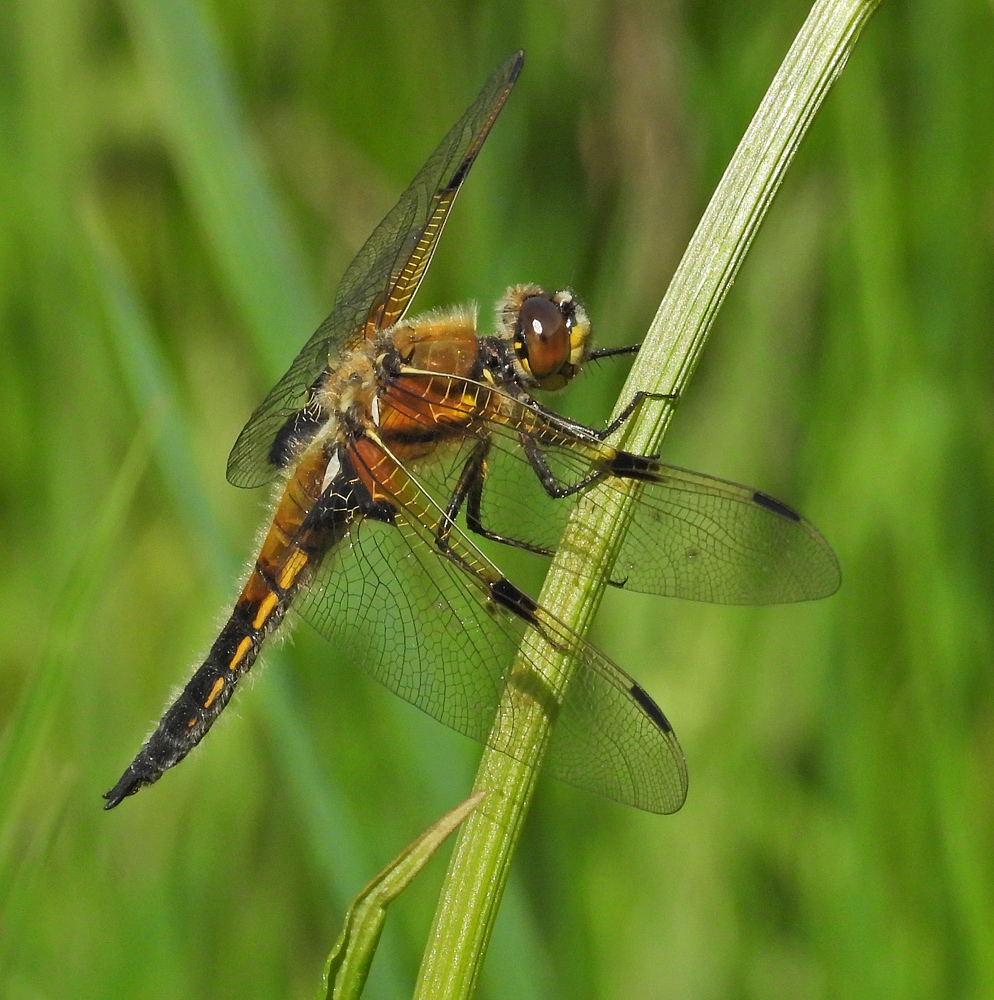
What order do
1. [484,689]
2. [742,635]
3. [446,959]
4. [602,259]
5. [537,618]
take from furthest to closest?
[602,259] < [742,635] < [484,689] < [537,618] < [446,959]

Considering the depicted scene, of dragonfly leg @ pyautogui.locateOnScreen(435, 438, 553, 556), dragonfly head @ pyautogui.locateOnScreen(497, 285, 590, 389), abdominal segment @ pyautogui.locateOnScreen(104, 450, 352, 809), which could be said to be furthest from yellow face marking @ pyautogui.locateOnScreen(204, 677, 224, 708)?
dragonfly head @ pyautogui.locateOnScreen(497, 285, 590, 389)

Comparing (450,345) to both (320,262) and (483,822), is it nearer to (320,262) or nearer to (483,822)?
(483,822)

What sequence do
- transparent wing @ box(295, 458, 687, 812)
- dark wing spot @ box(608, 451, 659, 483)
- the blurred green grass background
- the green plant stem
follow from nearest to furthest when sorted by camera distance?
the green plant stem → dark wing spot @ box(608, 451, 659, 483) → transparent wing @ box(295, 458, 687, 812) → the blurred green grass background

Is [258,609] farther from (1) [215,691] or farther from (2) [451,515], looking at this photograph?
(2) [451,515]

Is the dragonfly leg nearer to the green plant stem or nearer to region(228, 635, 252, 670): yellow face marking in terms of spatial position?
region(228, 635, 252, 670): yellow face marking

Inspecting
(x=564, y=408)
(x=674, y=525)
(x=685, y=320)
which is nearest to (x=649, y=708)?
(x=674, y=525)

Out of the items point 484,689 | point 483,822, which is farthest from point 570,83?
point 483,822
